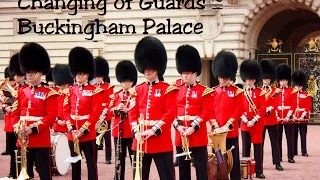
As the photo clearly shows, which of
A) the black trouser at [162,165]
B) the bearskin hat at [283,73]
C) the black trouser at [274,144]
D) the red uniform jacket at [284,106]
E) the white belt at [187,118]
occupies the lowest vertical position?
the black trouser at [274,144]

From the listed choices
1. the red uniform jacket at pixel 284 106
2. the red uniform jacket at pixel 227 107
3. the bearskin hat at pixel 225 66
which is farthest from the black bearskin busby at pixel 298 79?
the red uniform jacket at pixel 227 107

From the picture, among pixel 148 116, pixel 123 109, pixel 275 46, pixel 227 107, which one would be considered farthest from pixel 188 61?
pixel 275 46

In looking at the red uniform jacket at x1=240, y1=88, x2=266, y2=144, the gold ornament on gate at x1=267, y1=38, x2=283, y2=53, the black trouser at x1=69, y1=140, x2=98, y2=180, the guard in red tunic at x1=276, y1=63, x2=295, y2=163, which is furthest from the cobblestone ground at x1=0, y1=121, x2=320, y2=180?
the gold ornament on gate at x1=267, y1=38, x2=283, y2=53

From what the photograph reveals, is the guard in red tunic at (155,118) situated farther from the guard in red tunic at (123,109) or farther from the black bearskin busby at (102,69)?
the black bearskin busby at (102,69)

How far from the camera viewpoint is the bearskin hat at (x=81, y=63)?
26.8 feet

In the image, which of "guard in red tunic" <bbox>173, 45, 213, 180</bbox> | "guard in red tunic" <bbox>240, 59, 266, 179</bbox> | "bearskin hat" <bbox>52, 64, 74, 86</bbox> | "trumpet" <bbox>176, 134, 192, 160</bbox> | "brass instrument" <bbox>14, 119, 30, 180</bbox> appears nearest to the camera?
"brass instrument" <bbox>14, 119, 30, 180</bbox>

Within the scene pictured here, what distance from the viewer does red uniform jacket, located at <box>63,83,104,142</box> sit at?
7699 millimetres

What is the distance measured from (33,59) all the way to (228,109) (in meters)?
2.31

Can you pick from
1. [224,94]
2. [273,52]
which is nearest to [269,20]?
[273,52]

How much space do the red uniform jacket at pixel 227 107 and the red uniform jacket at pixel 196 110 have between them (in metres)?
0.84

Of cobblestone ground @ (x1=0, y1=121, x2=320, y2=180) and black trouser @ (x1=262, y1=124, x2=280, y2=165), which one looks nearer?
cobblestone ground @ (x1=0, y1=121, x2=320, y2=180)

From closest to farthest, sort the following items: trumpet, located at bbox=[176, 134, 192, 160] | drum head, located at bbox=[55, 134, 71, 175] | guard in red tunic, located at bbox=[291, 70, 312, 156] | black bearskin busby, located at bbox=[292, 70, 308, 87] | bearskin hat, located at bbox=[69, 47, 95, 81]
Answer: trumpet, located at bbox=[176, 134, 192, 160] < bearskin hat, located at bbox=[69, 47, 95, 81] < drum head, located at bbox=[55, 134, 71, 175] < guard in red tunic, located at bbox=[291, 70, 312, 156] < black bearskin busby, located at bbox=[292, 70, 308, 87]

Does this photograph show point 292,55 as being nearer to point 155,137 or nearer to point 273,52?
point 273,52

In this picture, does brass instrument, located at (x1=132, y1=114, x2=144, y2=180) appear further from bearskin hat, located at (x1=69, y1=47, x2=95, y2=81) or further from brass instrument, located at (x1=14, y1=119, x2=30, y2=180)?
bearskin hat, located at (x1=69, y1=47, x2=95, y2=81)
